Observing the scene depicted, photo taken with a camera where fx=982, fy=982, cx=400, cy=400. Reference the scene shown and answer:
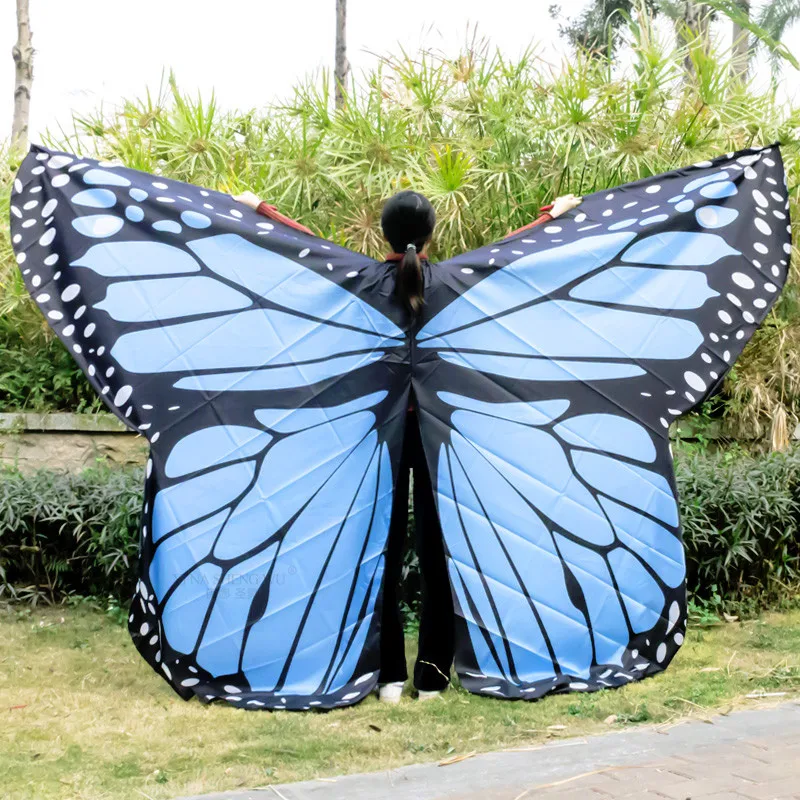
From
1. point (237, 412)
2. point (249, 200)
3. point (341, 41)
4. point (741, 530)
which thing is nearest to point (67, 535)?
point (237, 412)

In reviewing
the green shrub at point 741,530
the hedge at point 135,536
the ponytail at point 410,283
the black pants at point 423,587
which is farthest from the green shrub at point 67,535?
the green shrub at point 741,530

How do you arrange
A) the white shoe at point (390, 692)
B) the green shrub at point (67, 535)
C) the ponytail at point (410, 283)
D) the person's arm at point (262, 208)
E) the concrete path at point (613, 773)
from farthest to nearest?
the green shrub at point (67, 535) → the person's arm at point (262, 208) → the white shoe at point (390, 692) → the ponytail at point (410, 283) → the concrete path at point (613, 773)

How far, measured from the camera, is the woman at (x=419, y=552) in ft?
11.2

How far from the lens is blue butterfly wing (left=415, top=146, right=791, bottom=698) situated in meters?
3.35

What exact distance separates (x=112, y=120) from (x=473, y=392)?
416 cm

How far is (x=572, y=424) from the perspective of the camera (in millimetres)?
3443

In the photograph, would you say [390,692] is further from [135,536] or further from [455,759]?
[135,536]

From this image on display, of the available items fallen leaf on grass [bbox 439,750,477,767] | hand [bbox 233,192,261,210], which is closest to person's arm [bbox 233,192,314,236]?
hand [bbox 233,192,261,210]

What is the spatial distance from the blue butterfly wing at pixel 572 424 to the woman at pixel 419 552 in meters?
0.14

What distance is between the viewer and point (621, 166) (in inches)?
223

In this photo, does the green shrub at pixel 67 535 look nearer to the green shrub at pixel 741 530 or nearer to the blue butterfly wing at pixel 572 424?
the blue butterfly wing at pixel 572 424

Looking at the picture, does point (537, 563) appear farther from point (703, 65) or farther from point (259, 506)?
point (703, 65)

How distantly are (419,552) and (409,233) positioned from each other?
1137 mm

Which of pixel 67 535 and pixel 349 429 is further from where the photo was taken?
pixel 67 535
